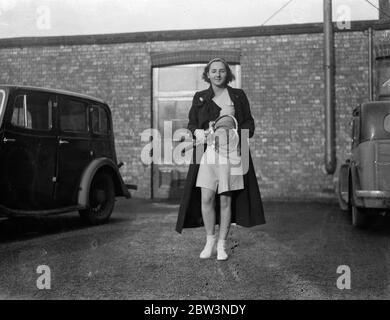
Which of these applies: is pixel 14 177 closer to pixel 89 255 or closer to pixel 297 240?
pixel 89 255

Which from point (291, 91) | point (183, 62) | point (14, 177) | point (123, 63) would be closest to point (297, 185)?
point (291, 91)

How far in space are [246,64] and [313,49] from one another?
161 centimetres

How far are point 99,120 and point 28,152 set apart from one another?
1939 millimetres

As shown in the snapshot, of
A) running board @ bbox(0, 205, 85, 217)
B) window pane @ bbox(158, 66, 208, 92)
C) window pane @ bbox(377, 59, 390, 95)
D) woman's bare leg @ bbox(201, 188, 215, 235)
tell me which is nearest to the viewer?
woman's bare leg @ bbox(201, 188, 215, 235)

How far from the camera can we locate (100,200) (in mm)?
7633

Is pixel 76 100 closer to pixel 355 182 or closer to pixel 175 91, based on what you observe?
pixel 355 182

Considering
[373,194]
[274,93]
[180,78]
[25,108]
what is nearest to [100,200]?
[25,108]

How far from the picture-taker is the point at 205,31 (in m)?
12.0

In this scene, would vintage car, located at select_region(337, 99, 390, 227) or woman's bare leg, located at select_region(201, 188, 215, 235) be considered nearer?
woman's bare leg, located at select_region(201, 188, 215, 235)

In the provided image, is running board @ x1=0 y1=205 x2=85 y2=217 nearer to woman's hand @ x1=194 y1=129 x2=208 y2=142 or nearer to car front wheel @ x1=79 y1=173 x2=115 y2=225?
car front wheel @ x1=79 y1=173 x2=115 y2=225

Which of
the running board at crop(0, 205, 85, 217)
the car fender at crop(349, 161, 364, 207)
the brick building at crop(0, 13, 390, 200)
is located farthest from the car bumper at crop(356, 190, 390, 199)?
the brick building at crop(0, 13, 390, 200)

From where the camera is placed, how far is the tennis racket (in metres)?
4.29

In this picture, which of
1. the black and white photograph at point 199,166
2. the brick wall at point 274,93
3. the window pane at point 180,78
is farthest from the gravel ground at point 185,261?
the window pane at point 180,78

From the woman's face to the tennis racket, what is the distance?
32 cm
